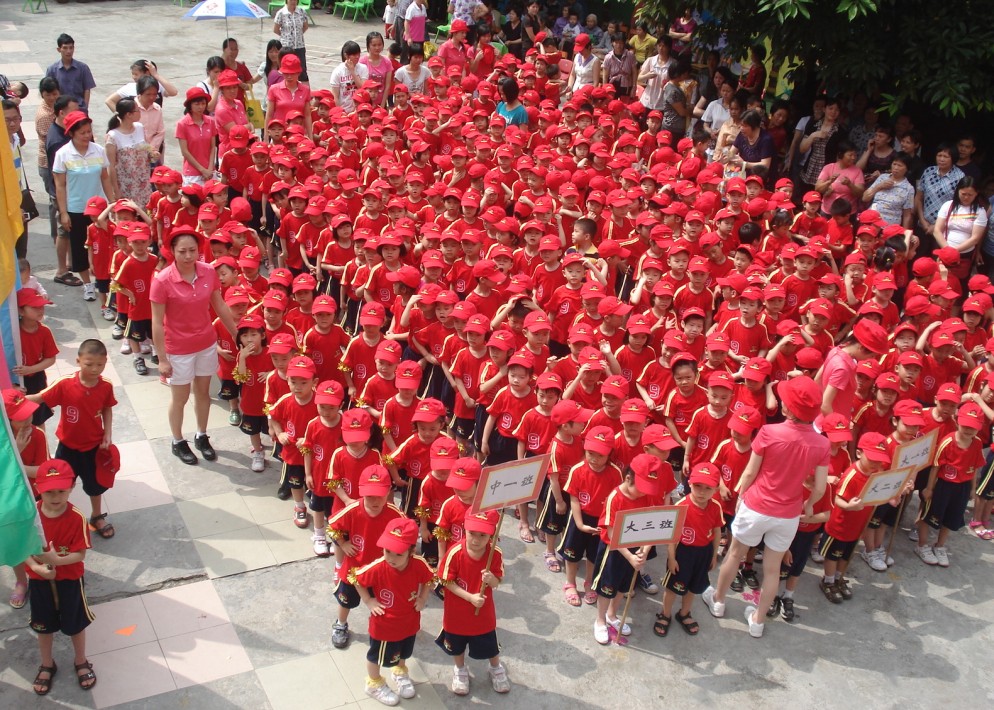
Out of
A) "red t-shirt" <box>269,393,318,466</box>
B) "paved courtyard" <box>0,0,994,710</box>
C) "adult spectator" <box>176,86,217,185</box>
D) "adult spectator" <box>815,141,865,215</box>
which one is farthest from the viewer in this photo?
"adult spectator" <box>176,86,217,185</box>

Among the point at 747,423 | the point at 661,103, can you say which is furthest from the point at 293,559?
the point at 661,103

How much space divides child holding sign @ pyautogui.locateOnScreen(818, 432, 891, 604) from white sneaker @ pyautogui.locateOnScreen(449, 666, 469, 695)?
2.90m

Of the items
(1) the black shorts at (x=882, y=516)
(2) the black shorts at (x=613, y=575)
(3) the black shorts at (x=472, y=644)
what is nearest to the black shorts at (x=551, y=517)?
(2) the black shorts at (x=613, y=575)

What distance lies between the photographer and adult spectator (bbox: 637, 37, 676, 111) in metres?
15.0

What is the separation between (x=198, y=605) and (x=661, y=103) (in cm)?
1083

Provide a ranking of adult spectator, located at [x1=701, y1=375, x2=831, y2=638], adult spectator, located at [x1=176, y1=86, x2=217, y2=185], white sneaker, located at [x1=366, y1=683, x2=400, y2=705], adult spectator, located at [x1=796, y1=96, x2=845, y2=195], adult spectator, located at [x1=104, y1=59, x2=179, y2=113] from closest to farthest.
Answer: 1. white sneaker, located at [x1=366, y1=683, x2=400, y2=705]
2. adult spectator, located at [x1=701, y1=375, x2=831, y2=638]
3. adult spectator, located at [x1=176, y1=86, x2=217, y2=185]
4. adult spectator, located at [x1=796, y1=96, x2=845, y2=195]
5. adult spectator, located at [x1=104, y1=59, x2=179, y2=113]

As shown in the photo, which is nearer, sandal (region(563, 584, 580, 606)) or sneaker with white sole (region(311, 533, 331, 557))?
sandal (region(563, 584, 580, 606))

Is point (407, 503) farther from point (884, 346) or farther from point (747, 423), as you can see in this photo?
point (884, 346)

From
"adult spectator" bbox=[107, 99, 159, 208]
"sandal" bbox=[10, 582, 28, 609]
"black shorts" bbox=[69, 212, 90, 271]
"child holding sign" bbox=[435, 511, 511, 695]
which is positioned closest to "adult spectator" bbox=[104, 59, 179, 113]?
"adult spectator" bbox=[107, 99, 159, 208]

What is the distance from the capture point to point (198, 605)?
6840mm

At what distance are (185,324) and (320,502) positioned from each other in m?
1.96

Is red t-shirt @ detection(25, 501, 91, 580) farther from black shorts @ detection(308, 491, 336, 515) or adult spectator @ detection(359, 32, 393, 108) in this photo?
adult spectator @ detection(359, 32, 393, 108)

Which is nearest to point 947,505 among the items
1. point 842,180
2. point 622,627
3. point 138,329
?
point 622,627

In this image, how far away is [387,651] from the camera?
→ 237 inches
